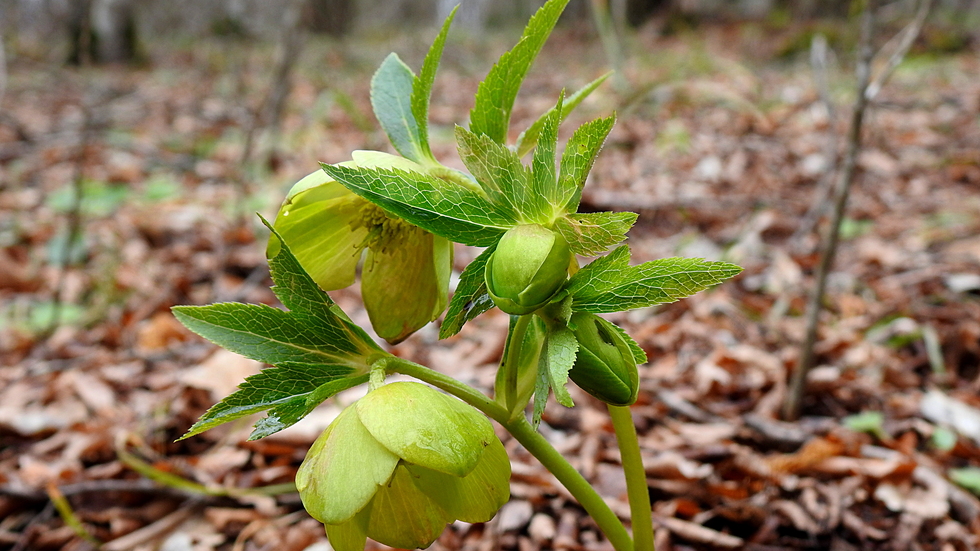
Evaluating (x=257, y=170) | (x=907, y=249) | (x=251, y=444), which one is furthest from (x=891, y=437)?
(x=257, y=170)

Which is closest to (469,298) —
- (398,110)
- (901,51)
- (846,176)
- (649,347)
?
(398,110)

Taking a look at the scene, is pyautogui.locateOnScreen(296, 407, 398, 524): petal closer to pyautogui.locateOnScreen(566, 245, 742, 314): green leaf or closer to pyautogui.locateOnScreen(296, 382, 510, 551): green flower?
pyautogui.locateOnScreen(296, 382, 510, 551): green flower

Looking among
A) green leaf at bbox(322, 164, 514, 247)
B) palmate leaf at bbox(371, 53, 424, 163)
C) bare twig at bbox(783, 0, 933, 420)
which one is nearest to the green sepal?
green leaf at bbox(322, 164, 514, 247)

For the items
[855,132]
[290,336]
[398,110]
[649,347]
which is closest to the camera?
[290,336]

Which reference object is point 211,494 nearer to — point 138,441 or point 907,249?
point 138,441

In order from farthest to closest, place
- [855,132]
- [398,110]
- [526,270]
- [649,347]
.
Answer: [649,347], [855,132], [398,110], [526,270]

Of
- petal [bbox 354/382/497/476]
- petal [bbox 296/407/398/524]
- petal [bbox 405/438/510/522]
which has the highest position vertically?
petal [bbox 354/382/497/476]

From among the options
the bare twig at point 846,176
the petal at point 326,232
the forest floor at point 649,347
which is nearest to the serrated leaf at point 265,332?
the petal at point 326,232

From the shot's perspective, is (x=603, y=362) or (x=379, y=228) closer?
(x=603, y=362)

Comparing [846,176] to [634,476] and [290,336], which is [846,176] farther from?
[290,336]
